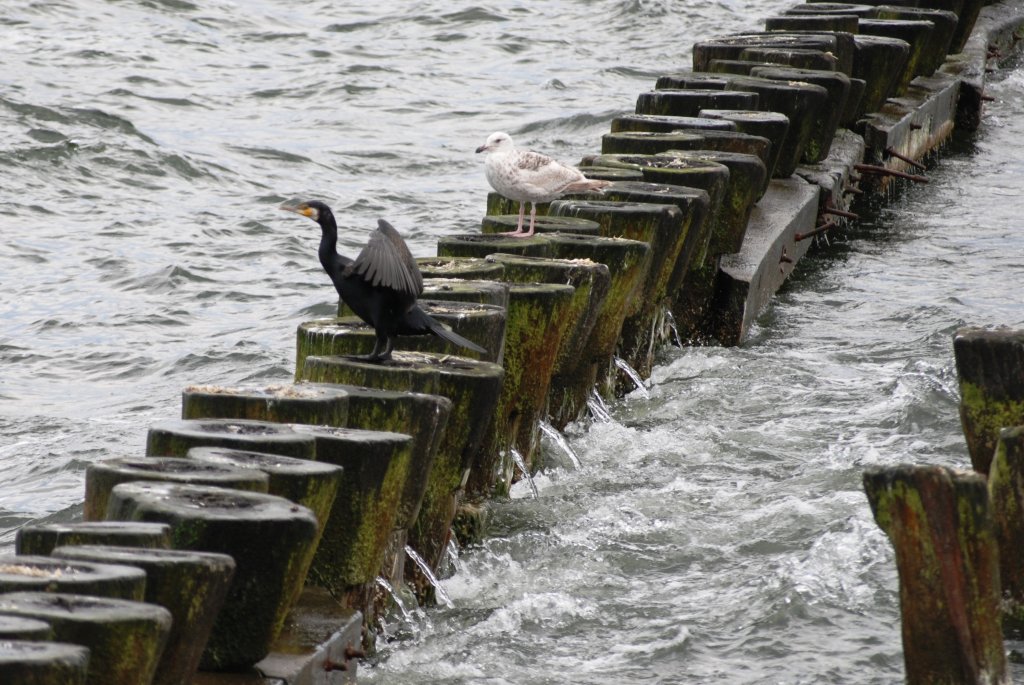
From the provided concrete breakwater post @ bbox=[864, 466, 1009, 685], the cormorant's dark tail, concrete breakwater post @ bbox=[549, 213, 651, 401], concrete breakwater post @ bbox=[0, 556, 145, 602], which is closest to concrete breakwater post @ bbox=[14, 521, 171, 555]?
concrete breakwater post @ bbox=[0, 556, 145, 602]

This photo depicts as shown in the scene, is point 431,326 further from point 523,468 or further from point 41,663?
point 41,663

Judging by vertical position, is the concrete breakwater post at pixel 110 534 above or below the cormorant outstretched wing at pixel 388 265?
below

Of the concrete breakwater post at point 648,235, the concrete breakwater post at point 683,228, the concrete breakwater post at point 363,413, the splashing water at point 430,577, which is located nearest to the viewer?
the concrete breakwater post at point 363,413

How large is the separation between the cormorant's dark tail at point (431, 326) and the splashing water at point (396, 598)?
879mm

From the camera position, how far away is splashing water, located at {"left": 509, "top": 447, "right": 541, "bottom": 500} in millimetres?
7145

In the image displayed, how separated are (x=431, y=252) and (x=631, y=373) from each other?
4.65 m

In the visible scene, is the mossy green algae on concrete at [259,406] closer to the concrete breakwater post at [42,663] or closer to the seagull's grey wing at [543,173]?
the concrete breakwater post at [42,663]

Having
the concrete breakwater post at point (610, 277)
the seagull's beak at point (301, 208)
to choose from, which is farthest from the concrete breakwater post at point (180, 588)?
the concrete breakwater post at point (610, 277)

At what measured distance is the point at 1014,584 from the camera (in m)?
5.29

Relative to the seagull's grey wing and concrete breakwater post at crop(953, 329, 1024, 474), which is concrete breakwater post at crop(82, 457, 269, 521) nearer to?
concrete breakwater post at crop(953, 329, 1024, 474)

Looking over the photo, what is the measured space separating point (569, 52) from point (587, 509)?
1740 cm

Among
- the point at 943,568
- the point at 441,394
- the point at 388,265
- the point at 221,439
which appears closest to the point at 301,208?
the point at 388,265

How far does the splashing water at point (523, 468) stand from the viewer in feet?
23.4

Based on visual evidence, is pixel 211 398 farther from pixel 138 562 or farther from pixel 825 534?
pixel 825 534
